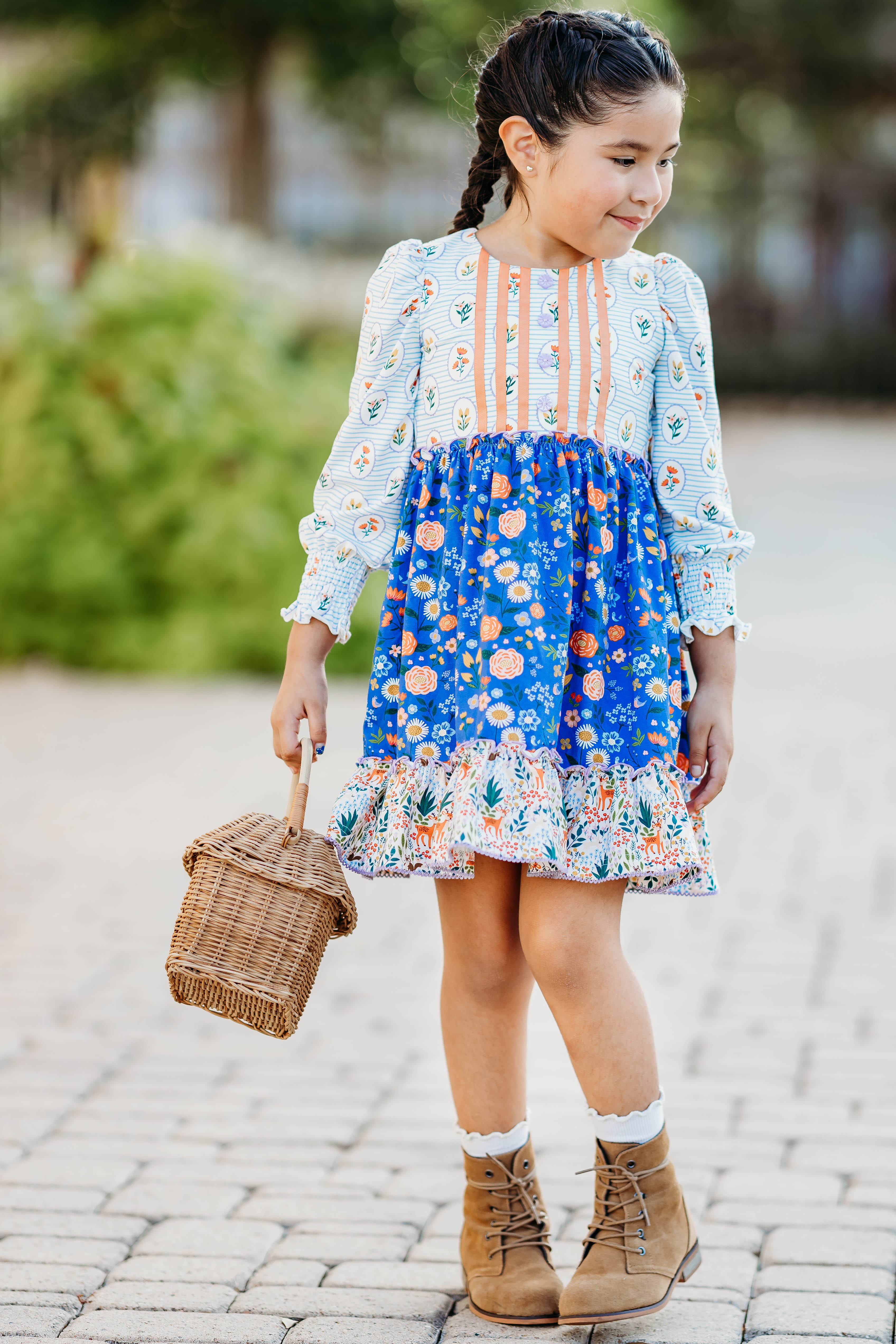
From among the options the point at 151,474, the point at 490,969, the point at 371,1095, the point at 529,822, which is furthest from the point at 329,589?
the point at 151,474

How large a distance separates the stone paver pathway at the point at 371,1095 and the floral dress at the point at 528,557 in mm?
652

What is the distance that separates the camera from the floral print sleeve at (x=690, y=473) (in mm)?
2145

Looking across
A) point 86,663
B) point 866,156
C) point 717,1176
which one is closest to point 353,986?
point 717,1176

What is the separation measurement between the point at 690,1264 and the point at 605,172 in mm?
1435

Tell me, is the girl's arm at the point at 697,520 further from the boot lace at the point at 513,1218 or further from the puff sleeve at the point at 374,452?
the boot lace at the point at 513,1218

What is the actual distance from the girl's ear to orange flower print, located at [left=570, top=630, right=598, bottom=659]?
24.0 inches

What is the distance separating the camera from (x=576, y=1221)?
2.55 m

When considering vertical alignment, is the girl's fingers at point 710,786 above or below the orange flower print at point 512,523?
below

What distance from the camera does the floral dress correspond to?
199cm

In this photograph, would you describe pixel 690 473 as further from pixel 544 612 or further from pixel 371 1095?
pixel 371 1095

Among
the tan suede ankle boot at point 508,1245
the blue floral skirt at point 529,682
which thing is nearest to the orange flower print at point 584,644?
the blue floral skirt at point 529,682

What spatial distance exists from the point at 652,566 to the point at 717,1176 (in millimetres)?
1206

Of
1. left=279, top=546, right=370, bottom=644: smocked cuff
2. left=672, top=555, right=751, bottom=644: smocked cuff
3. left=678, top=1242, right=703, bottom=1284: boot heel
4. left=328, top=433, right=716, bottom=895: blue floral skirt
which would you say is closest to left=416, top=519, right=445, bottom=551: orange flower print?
left=328, top=433, right=716, bottom=895: blue floral skirt

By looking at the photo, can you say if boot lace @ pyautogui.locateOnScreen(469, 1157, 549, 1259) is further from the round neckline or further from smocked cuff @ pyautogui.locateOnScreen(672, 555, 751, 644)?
the round neckline
